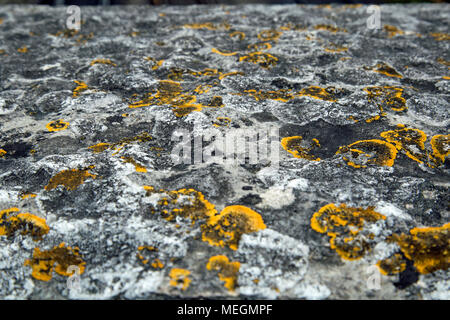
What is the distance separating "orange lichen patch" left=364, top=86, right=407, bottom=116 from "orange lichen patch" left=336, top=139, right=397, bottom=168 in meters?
0.40

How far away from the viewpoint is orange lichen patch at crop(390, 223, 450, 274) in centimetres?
146

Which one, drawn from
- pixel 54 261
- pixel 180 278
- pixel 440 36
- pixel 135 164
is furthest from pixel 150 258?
pixel 440 36

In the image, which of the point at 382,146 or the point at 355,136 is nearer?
the point at 382,146

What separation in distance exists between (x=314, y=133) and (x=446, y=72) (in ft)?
5.17

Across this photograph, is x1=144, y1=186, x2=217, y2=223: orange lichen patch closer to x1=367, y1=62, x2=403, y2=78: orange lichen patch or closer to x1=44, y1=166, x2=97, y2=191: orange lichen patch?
x1=44, y1=166, x2=97, y2=191: orange lichen patch

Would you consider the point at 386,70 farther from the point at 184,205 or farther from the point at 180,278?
the point at 180,278

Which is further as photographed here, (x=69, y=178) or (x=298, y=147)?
(x=298, y=147)

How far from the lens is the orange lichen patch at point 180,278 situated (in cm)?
140

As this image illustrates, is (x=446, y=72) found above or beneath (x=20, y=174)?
above

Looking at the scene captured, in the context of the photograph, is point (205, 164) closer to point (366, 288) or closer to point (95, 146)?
point (95, 146)

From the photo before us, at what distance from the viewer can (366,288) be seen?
1.40 m

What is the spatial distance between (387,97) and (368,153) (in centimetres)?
76

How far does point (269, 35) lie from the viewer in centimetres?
362

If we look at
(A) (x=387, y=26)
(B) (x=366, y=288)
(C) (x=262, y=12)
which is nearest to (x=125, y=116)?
(B) (x=366, y=288)
